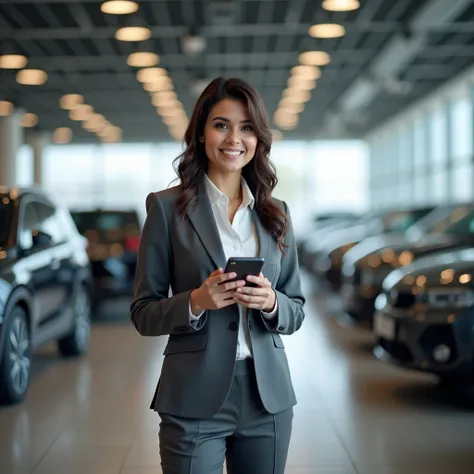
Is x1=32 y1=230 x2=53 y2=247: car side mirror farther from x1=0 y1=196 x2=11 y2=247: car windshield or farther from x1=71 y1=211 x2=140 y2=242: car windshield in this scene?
x1=71 y1=211 x2=140 y2=242: car windshield

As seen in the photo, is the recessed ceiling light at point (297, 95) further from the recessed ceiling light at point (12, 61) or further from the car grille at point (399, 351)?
the car grille at point (399, 351)

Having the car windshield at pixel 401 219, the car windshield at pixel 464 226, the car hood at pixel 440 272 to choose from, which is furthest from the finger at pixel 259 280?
the car windshield at pixel 401 219

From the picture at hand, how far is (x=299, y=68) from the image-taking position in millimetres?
19594

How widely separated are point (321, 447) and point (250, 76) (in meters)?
16.0

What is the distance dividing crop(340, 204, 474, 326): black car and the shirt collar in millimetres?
6626

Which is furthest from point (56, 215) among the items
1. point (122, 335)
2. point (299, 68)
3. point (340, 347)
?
point (299, 68)

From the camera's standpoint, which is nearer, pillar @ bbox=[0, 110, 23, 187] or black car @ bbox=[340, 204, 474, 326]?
black car @ bbox=[340, 204, 474, 326]

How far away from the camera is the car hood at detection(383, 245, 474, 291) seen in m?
6.81

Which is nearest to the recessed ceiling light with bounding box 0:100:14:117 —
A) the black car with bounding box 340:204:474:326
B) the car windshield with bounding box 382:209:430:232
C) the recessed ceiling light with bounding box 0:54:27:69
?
the recessed ceiling light with bounding box 0:54:27:69

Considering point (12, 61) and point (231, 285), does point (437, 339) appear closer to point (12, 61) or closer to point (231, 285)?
point (231, 285)

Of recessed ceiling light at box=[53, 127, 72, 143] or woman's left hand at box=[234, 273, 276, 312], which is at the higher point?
recessed ceiling light at box=[53, 127, 72, 143]

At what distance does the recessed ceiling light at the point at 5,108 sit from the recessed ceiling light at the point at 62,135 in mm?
7544

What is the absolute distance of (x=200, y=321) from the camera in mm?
2650

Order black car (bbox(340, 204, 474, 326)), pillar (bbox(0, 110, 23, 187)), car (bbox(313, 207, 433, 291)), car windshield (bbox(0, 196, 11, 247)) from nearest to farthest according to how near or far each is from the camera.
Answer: car windshield (bbox(0, 196, 11, 247))
black car (bbox(340, 204, 474, 326))
car (bbox(313, 207, 433, 291))
pillar (bbox(0, 110, 23, 187))
